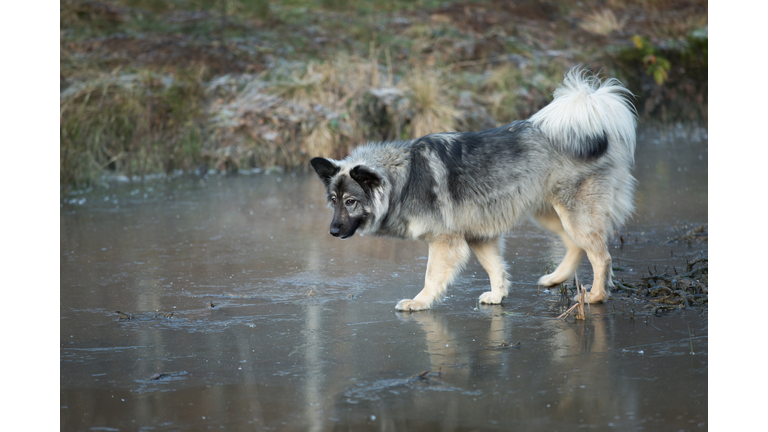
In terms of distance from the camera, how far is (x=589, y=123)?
221 inches

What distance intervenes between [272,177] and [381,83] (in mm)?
3380

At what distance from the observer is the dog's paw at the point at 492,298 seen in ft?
18.4

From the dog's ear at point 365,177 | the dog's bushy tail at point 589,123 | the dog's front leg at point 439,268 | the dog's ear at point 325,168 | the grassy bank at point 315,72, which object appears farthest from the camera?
the grassy bank at point 315,72

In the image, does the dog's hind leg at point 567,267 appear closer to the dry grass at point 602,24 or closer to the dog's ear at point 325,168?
the dog's ear at point 325,168

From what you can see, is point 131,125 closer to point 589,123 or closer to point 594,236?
point 589,123

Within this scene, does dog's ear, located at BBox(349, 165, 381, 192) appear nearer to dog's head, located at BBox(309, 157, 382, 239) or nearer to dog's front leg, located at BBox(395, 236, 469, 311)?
dog's head, located at BBox(309, 157, 382, 239)

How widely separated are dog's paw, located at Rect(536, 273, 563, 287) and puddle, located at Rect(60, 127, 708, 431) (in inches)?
6.2

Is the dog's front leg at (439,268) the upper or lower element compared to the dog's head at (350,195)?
lower

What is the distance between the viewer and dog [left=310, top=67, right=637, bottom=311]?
5508 mm

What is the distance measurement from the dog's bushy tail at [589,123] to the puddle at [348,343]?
4.03ft

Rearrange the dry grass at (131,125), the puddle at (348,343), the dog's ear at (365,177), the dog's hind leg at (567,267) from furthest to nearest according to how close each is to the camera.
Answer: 1. the dry grass at (131,125)
2. the dog's hind leg at (567,267)
3. the dog's ear at (365,177)
4. the puddle at (348,343)

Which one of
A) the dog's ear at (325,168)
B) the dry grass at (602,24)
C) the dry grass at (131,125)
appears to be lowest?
the dog's ear at (325,168)

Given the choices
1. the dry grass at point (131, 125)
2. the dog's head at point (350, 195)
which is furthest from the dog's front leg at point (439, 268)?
the dry grass at point (131, 125)

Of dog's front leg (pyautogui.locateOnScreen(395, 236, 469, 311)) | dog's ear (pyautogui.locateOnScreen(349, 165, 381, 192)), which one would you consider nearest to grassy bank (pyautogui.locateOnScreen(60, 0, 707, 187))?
dog's front leg (pyautogui.locateOnScreen(395, 236, 469, 311))
